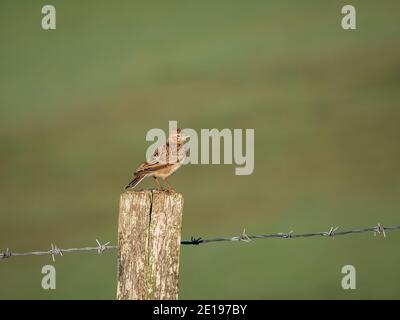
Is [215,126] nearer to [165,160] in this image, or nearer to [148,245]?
[165,160]

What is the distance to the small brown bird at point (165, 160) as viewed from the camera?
11.3 metres

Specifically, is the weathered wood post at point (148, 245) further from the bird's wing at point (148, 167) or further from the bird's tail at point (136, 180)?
the bird's wing at point (148, 167)

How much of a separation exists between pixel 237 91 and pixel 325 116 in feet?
11.9

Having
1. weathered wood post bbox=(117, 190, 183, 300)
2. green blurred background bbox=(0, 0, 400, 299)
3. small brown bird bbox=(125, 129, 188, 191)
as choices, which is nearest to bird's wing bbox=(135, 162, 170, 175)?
small brown bird bbox=(125, 129, 188, 191)

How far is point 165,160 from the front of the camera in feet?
38.2

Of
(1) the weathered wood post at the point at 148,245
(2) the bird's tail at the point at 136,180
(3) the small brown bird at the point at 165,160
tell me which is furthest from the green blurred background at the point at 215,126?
(1) the weathered wood post at the point at 148,245

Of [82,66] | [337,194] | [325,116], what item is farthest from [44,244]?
[82,66]

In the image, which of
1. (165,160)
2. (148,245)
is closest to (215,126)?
(165,160)

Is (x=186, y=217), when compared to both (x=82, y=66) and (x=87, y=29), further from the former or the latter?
(x=87, y=29)

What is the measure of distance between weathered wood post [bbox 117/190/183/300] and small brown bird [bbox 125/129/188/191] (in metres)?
3.06

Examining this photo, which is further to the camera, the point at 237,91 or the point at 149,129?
the point at 237,91

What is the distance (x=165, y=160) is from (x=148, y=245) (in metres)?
3.76

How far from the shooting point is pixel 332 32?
34000 millimetres

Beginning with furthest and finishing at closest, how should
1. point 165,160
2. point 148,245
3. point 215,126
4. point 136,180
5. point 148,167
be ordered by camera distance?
point 215,126 < point 165,160 < point 148,167 < point 136,180 < point 148,245
